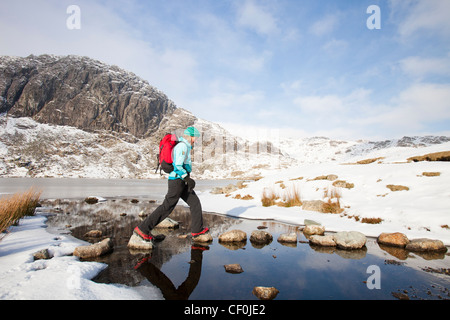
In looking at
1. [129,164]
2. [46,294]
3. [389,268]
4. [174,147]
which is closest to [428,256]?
[389,268]

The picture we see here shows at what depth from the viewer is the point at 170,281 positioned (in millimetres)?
3455

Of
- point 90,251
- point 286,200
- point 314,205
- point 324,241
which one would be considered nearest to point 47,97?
point 286,200

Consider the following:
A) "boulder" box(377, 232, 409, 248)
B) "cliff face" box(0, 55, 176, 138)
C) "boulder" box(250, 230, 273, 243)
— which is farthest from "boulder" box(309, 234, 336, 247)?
"cliff face" box(0, 55, 176, 138)

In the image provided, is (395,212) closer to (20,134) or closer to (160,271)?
(160,271)

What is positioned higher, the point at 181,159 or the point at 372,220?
the point at 181,159

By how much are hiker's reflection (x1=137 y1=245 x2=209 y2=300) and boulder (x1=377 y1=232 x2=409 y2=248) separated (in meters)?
4.79

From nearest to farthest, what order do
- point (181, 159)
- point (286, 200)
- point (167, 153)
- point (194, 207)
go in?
point (181, 159)
point (167, 153)
point (194, 207)
point (286, 200)

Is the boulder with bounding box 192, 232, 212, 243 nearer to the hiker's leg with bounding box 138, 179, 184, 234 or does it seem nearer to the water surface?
the water surface

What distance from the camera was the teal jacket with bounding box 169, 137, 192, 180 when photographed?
526 centimetres

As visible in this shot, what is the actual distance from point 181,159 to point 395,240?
575cm

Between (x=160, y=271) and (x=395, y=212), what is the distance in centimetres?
773

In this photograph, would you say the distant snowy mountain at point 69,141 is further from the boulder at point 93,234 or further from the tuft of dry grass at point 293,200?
the boulder at point 93,234

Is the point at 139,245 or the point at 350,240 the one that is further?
the point at 350,240

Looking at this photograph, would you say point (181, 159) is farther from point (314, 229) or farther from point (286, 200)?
point (286, 200)
